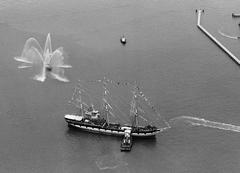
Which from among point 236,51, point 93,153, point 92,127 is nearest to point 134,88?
point 92,127

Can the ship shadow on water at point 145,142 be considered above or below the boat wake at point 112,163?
above

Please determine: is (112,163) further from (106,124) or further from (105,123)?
(105,123)

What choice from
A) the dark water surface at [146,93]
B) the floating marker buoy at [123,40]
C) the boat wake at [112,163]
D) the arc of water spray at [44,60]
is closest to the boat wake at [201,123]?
the dark water surface at [146,93]

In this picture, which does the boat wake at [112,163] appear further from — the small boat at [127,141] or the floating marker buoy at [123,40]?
the floating marker buoy at [123,40]

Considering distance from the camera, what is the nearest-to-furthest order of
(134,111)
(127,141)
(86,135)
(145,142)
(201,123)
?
(127,141), (145,142), (86,135), (201,123), (134,111)

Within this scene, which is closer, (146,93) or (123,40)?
(146,93)

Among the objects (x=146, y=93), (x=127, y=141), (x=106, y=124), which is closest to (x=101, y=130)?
(x=106, y=124)

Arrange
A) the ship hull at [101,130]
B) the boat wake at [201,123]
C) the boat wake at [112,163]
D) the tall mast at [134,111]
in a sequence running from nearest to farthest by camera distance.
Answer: the boat wake at [112,163]
the ship hull at [101,130]
the boat wake at [201,123]
the tall mast at [134,111]

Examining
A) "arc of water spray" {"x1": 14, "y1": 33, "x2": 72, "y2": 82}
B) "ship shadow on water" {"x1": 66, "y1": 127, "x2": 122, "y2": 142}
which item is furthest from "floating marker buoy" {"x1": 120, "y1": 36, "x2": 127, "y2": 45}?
"ship shadow on water" {"x1": 66, "y1": 127, "x2": 122, "y2": 142}

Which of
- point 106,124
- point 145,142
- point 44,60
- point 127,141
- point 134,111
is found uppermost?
point 44,60
